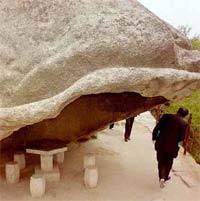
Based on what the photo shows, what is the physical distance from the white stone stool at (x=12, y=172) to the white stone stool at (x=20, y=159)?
22cm

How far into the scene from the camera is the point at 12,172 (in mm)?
5301

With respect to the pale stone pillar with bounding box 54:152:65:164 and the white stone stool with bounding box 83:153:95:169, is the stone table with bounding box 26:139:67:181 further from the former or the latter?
the white stone stool with bounding box 83:153:95:169

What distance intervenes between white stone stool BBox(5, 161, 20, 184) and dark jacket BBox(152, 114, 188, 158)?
1804 mm

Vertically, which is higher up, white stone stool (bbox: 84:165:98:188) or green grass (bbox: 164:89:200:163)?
white stone stool (bbox: 84:165:98:188)

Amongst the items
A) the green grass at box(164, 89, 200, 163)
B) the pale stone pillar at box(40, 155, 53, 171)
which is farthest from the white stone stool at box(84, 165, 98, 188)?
the green grass at box(164, 89, 200, 163)

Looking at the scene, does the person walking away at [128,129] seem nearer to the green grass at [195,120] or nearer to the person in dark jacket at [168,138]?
the green grass at [195,120]

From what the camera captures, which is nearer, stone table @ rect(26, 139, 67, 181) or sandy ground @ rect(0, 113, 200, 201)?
sandy ground @ rect(0, 113, 200, 201)

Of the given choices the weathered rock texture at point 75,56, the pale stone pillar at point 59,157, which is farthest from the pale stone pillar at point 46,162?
the weathered rock texture at point 75,56

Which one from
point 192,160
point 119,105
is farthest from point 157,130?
point 192,160

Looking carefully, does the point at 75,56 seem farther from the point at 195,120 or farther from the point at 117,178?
the point at 195,120

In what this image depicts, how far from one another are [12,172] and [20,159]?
349mm

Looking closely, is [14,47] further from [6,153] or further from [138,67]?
[6,153]

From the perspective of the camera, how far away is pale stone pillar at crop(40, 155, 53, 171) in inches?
214

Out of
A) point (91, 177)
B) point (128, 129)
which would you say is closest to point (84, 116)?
point (91, 177)
